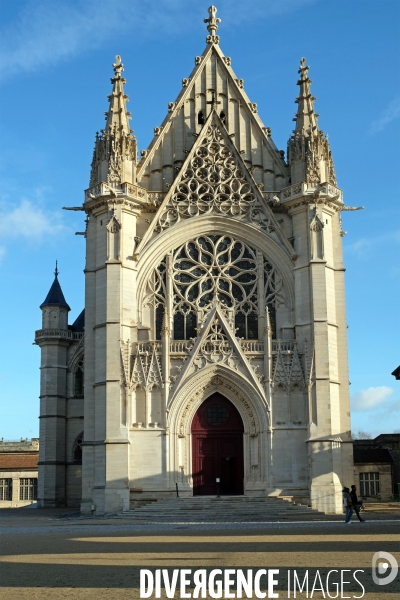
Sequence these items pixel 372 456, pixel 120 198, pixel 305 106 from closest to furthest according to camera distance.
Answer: pixel 120 198
pixel 305 106
pixel 372 456

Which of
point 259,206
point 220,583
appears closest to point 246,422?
point 259,206

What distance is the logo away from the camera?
1335 cm

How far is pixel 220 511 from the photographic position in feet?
105

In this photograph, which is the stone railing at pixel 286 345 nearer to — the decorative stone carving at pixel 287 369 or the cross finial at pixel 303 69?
Result: the decorative stone carving at pixel 287 369

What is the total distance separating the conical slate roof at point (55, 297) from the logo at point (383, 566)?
32.4m

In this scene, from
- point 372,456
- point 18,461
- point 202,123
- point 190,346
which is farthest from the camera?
point 18,461

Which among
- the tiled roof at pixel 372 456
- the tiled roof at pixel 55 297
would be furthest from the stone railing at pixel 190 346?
the tiled roof at pixel 372 456

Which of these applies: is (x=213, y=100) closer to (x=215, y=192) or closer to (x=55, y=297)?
(x=215, y=192)

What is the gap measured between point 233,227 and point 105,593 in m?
26.9

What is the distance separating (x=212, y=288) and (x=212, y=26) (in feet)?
45.1

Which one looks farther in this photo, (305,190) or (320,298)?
Result: (305,190)

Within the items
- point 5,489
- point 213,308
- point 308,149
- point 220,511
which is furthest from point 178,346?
point 5,489

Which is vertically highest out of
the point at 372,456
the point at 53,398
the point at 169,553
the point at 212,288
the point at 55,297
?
the point at 55,297

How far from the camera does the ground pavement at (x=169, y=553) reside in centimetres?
1299
